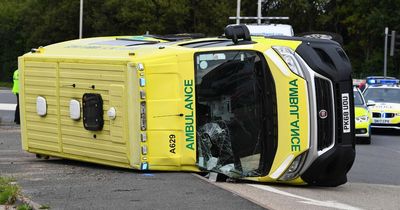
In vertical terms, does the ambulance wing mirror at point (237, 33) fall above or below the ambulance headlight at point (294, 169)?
above

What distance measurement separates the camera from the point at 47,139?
408 inches

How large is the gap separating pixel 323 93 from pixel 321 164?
94cm

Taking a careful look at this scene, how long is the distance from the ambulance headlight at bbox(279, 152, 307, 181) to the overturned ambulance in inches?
0.6

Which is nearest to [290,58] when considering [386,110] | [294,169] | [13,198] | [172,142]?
[294,169]

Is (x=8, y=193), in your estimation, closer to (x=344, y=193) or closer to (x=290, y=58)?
(x=290, y=58)

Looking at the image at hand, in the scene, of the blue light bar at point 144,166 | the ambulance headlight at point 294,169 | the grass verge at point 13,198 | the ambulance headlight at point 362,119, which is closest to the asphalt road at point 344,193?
the ambulance headlight at point 294,169

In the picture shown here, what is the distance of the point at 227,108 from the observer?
9023mm

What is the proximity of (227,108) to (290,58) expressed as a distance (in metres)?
1.12

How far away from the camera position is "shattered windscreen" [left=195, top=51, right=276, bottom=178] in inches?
346

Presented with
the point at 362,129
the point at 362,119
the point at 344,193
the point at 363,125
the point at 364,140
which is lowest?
the point at 364,140

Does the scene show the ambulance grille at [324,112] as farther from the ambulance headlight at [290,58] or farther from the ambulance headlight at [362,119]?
the ambulance headlight at [362,119]

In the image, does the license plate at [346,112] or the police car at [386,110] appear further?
the police car at [386,110]

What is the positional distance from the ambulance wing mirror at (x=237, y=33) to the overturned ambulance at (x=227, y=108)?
0.05 feet

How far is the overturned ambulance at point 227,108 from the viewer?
8609mm
